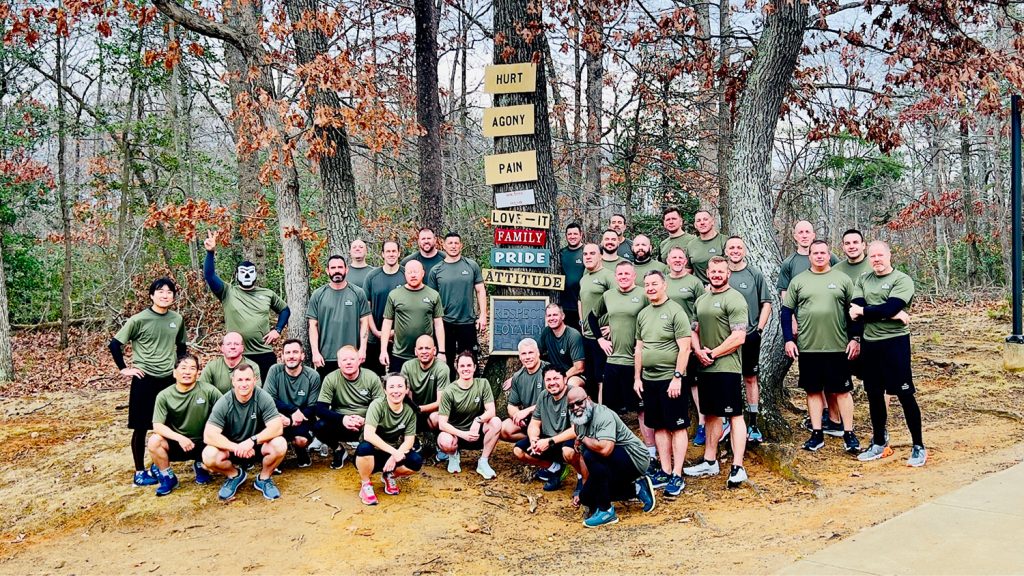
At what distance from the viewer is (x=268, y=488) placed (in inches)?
244

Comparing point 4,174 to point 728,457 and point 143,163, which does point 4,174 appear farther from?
point 728,457

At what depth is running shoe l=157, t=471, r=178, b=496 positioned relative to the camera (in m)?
6.33

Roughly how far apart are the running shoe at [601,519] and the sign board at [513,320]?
2777mm

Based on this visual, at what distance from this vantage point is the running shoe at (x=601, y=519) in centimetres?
546

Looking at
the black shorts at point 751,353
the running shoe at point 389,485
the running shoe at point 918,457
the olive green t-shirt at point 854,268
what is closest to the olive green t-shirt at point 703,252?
the black shorts at point 751,353

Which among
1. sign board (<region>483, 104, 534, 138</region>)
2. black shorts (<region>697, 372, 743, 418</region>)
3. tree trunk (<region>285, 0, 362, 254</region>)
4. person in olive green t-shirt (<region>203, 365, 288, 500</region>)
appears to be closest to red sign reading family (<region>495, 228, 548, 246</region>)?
sign board (<region>483, 104, 534, 138</region>)

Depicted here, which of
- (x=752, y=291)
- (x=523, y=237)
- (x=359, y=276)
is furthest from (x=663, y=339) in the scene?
(x=359, y=276)

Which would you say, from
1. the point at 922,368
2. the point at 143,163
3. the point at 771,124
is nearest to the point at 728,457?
the point at 771,124

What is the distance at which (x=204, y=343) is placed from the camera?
15.1m

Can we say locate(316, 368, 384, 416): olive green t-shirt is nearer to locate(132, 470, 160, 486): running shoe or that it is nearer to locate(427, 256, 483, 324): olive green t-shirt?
locate(427, 256, 483, 324): olive green t-shirt

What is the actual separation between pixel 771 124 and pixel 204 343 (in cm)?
1199

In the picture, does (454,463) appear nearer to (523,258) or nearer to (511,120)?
(523,258)

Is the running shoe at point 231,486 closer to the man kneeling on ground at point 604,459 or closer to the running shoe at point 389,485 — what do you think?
the running shoe at point 389,485

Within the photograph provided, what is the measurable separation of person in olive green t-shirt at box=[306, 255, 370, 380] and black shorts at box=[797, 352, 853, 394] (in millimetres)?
4207
